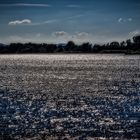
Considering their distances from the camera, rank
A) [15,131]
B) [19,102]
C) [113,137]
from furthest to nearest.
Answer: [19,102] → [15,131] → [113,137]

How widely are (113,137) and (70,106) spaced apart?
96.7 ft

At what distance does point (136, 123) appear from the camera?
2493 inches

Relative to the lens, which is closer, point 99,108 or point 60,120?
point 60,120

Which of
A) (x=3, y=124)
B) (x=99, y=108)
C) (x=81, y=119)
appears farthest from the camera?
(x=99, y=108)

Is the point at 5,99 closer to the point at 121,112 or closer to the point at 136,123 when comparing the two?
the point at 121,112

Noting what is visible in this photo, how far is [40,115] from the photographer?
238 feet

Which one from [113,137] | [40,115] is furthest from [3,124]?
[113,137]

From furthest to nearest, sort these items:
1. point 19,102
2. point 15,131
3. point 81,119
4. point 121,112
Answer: point 19,102 → point 121,112 → point 81,119 → point 15,131

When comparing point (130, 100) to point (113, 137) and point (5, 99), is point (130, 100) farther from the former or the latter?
point (113, 137)

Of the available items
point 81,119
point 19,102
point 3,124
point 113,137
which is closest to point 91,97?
point 19,102

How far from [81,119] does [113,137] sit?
14779mm

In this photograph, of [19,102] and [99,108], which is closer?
[99,108]

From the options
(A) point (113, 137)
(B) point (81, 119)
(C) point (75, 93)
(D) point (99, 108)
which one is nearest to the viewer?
(A) point (113, 137)

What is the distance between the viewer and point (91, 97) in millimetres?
98750
